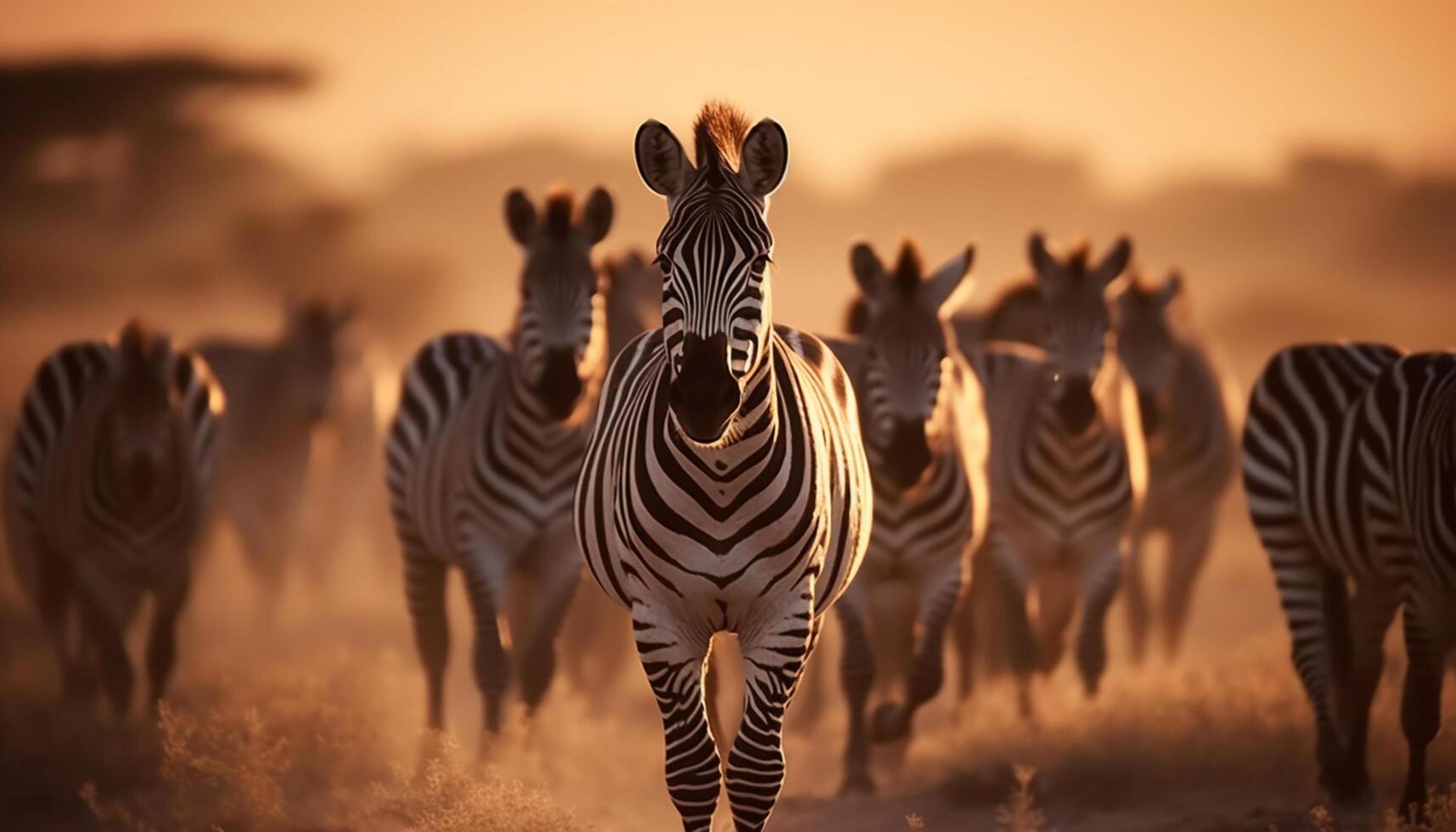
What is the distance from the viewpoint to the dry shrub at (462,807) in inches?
340

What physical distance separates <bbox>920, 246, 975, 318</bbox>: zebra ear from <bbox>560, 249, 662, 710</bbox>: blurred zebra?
3426 mm

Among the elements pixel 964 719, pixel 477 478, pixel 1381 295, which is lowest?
pixel 964 719

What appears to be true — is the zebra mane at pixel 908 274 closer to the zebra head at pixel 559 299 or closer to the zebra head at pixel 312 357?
the zebra head at pixel 559 299

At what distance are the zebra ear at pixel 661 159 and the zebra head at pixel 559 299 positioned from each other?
3844mm

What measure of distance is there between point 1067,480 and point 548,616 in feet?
11.8

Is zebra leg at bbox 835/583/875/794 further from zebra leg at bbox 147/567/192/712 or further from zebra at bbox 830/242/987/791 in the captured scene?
zebra leg at bbox 147/567/192/712

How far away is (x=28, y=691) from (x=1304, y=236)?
1806 inches

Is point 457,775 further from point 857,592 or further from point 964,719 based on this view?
point 964,719

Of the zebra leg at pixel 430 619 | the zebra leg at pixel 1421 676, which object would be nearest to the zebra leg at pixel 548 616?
the zebra leg at pixel 430 619

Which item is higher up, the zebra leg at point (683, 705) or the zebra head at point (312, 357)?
the zebra head at point (312, 357)

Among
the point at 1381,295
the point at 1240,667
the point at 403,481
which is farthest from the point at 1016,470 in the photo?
the point at 1381,295

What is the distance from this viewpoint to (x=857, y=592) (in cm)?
1105

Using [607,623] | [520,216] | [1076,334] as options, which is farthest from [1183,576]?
[520,216]

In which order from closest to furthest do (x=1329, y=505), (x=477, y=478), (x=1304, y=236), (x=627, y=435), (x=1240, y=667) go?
(x=627, y=435), (x=1329, y=505), (x=477, y=478), (x=1240, y=667), (x=1304, y=236)
